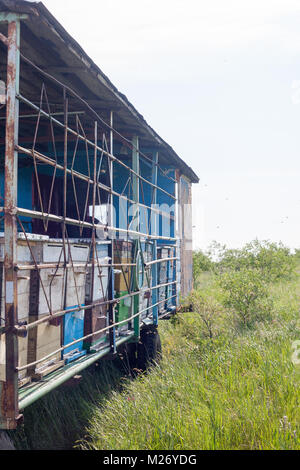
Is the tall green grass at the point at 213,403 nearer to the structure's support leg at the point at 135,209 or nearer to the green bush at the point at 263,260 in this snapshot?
the structure's support leg at the point at 135,209

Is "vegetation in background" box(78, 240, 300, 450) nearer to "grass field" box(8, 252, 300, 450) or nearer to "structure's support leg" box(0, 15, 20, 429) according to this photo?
"grass field" box(8, 252, 300, 450)

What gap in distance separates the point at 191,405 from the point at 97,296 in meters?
1.62

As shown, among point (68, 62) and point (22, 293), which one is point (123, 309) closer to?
point (22, 293)

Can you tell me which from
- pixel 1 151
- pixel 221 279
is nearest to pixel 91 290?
pixel 1 151

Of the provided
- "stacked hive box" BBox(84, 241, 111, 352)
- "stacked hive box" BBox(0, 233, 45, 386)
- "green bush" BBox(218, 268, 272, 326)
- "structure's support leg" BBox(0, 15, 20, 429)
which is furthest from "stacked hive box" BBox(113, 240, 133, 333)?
"green bush" BBox(218, 268, 272, 326)

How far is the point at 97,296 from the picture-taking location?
4.57 m

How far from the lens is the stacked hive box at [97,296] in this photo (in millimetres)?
4359

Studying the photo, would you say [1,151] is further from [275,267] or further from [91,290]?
[275,267]

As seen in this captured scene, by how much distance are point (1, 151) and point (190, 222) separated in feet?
16.5

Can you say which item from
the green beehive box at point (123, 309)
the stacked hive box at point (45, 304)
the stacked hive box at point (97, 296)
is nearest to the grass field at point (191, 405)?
the green beehive box at point (123, 309)

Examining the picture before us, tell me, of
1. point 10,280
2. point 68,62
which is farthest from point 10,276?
point 68,62

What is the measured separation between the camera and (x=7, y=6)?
326 centimetres
